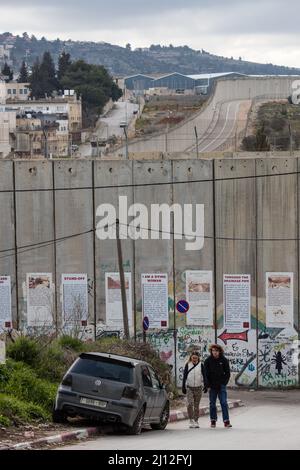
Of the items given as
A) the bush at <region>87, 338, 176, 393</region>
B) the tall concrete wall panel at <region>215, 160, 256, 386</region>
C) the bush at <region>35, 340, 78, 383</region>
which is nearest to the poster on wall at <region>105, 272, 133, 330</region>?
the tall concrete wall panel at <region>215, 160, 256, 386</region>

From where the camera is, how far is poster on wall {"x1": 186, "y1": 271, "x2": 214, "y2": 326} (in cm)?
3262

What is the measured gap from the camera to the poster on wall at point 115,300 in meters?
33.1

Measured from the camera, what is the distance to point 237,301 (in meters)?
32.6

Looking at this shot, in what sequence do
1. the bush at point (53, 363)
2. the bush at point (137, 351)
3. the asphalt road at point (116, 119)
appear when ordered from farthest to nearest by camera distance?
1. the asphalt road at point (116, 119)
2. the bush at point (137, 351)
3. the bush at point (53, 363)

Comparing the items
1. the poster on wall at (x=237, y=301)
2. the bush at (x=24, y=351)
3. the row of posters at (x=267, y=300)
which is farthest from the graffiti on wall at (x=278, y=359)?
the bush at (x=24, y=351)

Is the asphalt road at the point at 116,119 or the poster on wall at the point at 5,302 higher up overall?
the asphalt road at the point at 116,119

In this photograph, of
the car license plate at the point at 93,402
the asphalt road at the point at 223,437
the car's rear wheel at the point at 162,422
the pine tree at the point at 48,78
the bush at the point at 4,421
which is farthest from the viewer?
the pine tree at the point at 48,78

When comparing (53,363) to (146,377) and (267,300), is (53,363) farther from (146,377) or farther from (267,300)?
(267,300)

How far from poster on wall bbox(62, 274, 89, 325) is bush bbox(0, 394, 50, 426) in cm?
1476

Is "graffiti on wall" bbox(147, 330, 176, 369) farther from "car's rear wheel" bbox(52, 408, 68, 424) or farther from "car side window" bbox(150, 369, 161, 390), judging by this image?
"car's rear wheel" bbox(52, 408, 68, 424)

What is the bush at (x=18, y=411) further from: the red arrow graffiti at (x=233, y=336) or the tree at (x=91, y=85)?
the tree at (x=91, y=85)

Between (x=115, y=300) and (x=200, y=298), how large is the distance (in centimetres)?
221

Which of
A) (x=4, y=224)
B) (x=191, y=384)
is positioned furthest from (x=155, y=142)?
(x=191, y=384)

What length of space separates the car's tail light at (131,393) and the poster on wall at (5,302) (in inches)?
636
